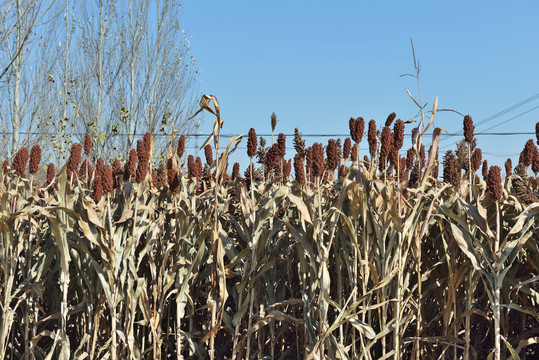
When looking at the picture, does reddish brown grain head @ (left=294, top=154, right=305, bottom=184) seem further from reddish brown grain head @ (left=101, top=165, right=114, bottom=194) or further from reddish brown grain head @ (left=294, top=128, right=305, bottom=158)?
reddish brown grain head @ (left=101, top=165, right=114, bottom=194)

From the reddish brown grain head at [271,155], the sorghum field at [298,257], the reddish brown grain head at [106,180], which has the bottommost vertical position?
the sorghum field at [298,257]

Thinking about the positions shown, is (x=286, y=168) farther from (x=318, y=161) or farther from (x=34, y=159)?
(x=34, y=159)

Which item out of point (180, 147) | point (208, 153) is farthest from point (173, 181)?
point (208, 153)

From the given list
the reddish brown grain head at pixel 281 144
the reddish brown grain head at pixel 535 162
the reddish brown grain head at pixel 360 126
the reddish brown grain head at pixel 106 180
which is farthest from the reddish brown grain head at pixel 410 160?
the reddish brown grain head at pixel 106 180

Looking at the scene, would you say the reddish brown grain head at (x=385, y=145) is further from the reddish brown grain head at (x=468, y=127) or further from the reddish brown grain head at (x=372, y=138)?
the reddish brown grain head at (x=468, y=127)

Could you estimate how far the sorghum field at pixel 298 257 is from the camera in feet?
9.29

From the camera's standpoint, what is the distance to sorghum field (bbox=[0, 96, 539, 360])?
2.83 meters

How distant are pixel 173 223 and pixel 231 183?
0.43 m

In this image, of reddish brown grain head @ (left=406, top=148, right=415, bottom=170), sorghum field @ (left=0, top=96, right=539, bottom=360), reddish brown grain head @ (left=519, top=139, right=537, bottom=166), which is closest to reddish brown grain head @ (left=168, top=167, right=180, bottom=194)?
sorghum field @ (left=0, top=96, right=539, bottom=360)

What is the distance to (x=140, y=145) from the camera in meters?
2.84

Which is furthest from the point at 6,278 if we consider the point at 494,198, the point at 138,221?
the point at 494,198

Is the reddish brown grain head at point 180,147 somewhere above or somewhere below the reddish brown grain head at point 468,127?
below

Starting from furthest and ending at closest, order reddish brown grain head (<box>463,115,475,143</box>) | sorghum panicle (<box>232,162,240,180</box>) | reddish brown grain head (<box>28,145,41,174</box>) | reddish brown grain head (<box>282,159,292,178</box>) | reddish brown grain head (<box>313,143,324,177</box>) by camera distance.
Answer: reddish brown grain head (<box>282,159,292,178</box>) < sorghum panicle (<box>232,162,240,180</box>) < reddish brown grain head (<box>28,145,41,174</box>) < reddish brown grain head (<box>463,115,475,143</box>) < reddish brown grain head (<box>313,143,324,177</box>)

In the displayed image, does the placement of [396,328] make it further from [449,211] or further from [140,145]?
[140,145]
